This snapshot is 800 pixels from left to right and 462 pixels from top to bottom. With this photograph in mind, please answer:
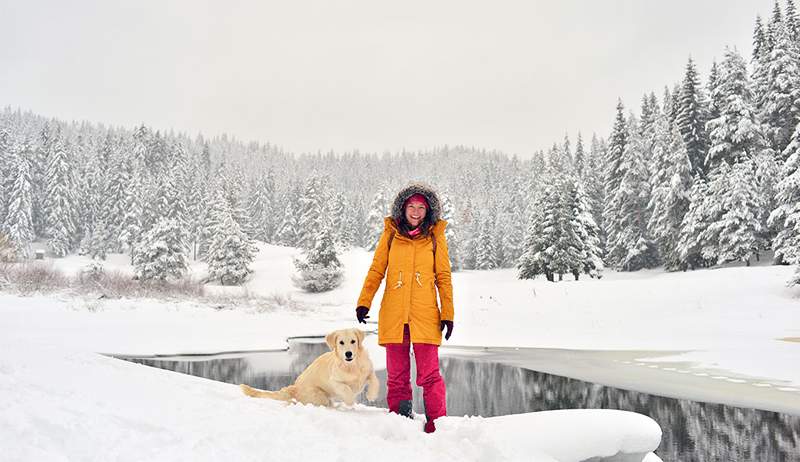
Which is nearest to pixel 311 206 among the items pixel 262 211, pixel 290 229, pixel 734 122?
pixel 290 229

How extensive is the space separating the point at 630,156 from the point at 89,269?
34337 mm

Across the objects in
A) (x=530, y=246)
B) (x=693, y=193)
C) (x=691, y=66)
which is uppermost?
(x=691, y=66)

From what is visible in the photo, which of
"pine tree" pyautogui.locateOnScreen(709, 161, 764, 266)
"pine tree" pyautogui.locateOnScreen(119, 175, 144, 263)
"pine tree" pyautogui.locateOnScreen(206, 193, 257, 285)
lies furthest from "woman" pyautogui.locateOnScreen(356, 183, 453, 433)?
"pine tree" pyautogui.locateOnScreen(119, 175, 144, 263)

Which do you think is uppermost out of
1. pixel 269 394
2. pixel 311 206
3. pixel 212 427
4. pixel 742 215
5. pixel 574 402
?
pixel 311 206

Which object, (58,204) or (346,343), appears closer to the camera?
(346,343)

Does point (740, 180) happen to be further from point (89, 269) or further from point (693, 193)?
point (89, 269)

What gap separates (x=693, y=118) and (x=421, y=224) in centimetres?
3401

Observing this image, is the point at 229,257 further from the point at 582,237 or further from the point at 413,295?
the point at 413,295

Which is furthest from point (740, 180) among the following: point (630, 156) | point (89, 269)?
point (89, 269)

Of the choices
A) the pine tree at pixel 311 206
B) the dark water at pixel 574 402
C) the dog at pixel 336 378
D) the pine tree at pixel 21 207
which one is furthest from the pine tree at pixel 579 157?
the pine tree at pixel 21 207

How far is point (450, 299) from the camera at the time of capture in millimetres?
4621

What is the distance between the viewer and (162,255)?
35062 mm

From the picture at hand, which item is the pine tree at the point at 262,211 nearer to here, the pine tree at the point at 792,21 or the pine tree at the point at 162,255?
the pine tree at the point at 162,255

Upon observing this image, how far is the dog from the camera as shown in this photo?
4227 mm
